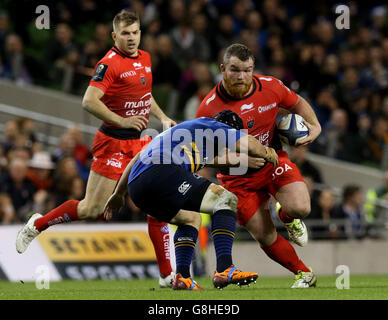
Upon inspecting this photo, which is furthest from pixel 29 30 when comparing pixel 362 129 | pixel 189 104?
pixel 362 129

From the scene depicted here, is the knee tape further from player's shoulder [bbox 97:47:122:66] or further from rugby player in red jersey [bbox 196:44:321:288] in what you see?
player's shoulder [bbox 97:47:122:66]

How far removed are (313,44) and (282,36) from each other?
688 mm

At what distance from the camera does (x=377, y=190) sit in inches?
626

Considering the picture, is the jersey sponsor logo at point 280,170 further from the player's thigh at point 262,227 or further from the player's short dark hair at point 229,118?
the player's short dark hair at point 229,118

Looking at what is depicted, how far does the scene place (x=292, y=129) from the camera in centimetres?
869

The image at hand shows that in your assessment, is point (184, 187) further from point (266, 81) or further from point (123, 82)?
point (123, 82)

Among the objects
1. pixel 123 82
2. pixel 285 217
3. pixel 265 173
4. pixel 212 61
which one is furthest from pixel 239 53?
Result: pixel 212 61

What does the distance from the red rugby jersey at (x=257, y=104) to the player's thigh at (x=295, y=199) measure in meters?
0.54

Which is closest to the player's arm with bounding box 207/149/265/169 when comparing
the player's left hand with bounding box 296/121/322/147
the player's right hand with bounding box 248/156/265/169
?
the player's right hand with bounding box 248/156/265/169

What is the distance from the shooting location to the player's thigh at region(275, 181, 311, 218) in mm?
8461

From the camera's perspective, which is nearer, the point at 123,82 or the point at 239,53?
the point at 239,53

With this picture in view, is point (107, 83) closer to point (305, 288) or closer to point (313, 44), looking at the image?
point (305, 288)

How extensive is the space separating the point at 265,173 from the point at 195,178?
1.35m

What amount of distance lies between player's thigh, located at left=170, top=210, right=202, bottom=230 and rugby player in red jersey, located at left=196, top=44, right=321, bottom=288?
0.66 m
